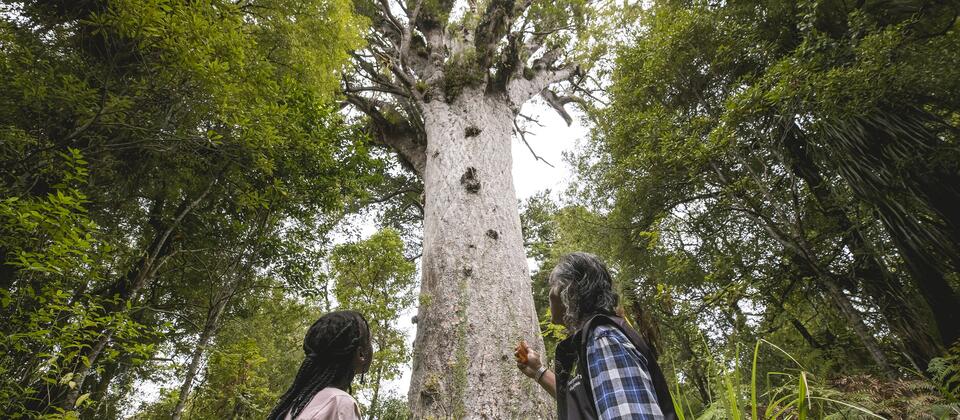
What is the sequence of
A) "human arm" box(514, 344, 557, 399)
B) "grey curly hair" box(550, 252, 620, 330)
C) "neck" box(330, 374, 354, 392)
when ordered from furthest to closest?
"human arm" box(514, 344, 557, 399) → "neck" box(330, 374, 354, 392) → "grey curly hair" box(550, 252, 620, 330)

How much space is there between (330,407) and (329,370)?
0.16 metres

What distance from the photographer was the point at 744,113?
3.46 m

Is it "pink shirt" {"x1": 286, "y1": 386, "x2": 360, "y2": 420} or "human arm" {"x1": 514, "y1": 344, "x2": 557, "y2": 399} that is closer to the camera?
"pink shirt" {"x1": 286, "y1": 386, "x2": 360, "y2": 420}

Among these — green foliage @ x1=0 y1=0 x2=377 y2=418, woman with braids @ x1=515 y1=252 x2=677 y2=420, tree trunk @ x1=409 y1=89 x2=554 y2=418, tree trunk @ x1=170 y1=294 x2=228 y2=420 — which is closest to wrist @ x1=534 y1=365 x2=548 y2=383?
woman with braids @ x1=515 y1=252 x2=677 y2=420

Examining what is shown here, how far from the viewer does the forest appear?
2275mm

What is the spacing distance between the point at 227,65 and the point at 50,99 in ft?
3.12

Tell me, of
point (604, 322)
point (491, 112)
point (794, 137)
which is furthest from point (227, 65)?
point (794, 137)

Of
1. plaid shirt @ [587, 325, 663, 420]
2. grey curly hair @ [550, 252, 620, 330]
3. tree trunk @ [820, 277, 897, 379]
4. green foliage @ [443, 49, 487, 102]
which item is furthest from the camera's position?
green foliage @ [443, 49, 487, 102]

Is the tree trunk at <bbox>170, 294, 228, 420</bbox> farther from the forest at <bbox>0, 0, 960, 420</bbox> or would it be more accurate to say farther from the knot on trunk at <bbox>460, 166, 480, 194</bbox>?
the knot on trunk at <bbox>460, 166, 480, 194</bbox>

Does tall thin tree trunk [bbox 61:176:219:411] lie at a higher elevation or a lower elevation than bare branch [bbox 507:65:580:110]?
lower

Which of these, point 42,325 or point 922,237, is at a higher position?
point 922,237

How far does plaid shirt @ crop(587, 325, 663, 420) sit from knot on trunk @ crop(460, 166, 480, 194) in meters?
2.57

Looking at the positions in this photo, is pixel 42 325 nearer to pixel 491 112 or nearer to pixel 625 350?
pixel 625 350

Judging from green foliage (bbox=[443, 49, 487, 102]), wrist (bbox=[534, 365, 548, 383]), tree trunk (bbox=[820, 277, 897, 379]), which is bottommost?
wrist (bbox=[534, 365, 548, 383])
